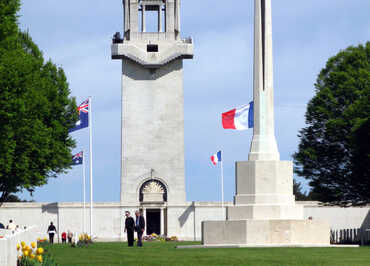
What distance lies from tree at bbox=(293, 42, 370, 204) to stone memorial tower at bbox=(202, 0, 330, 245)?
20.5 metres

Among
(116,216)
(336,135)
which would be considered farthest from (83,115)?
(116,216)

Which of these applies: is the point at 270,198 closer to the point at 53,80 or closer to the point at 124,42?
the point at 53,80

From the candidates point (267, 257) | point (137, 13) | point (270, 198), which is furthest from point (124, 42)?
point (267, 257)

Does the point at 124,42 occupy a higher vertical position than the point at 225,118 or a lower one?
higher

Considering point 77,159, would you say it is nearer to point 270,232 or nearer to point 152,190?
point 152,190

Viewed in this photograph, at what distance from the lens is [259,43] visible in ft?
115

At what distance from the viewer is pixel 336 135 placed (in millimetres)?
55938

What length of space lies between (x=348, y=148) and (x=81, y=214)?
27776mm


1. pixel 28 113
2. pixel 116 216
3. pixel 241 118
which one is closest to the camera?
pixel 241 118

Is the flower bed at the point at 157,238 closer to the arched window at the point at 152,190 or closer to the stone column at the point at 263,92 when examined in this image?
the arched window at the point at 152,190

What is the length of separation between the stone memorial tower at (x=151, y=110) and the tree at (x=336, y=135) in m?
19.6

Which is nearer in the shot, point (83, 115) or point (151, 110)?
point (83, 115)

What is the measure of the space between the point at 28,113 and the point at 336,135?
22521 millimetres

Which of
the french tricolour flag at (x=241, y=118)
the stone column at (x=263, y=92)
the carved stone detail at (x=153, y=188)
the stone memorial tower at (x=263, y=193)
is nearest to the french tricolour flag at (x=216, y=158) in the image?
the carved stone detail at (x=153, y=188)
